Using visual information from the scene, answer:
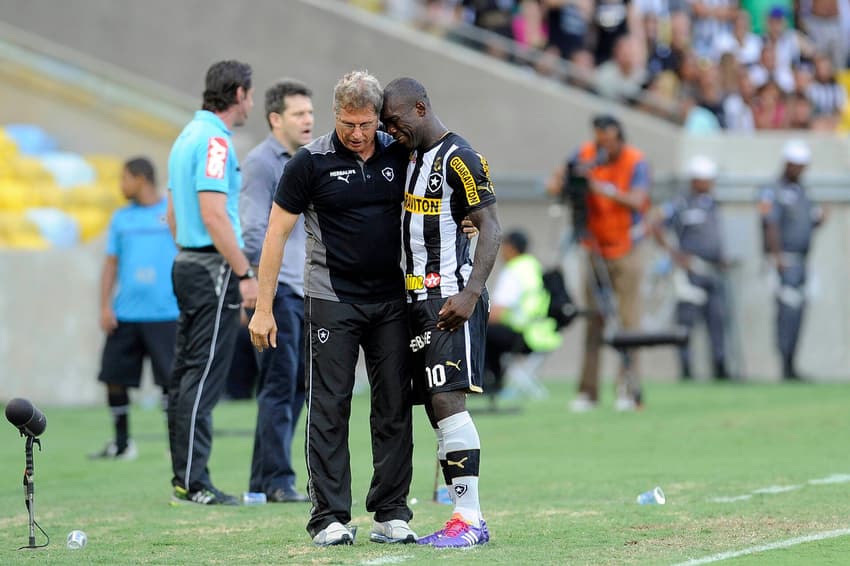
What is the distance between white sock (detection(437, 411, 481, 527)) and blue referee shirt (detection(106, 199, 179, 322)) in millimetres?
5605

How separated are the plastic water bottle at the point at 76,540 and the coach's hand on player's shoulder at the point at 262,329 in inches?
47.5

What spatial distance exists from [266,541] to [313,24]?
13614mm

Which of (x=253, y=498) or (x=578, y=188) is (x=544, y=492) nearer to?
(x=253, y=498)

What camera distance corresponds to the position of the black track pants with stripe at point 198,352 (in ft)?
29.3

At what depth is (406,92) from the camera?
7230mm

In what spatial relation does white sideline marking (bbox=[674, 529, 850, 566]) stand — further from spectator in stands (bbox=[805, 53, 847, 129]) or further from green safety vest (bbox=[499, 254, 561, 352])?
spectator in stands (bbox=[805, 53, 847, 129])

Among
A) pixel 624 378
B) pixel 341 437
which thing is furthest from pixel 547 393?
pixel 341 437

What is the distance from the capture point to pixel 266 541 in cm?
742

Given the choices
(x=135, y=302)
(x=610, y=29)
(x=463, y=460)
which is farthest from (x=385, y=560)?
(x=610, y=29)

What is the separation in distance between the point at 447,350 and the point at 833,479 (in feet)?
11.4

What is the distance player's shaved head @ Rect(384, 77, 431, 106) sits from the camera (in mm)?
7215

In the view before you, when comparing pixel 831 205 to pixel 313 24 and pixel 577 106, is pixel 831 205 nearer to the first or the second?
pixel 577 106

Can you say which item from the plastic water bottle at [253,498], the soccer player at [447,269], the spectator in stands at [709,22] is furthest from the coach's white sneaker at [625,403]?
the spectator in stands at [709,22]

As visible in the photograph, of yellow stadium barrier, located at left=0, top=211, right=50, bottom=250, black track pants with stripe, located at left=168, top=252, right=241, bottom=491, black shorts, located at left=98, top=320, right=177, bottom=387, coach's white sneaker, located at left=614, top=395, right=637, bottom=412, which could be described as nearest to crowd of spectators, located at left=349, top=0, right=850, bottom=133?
yellow stadium barrier, located at left=0, top=211, right=50, bottom=250
